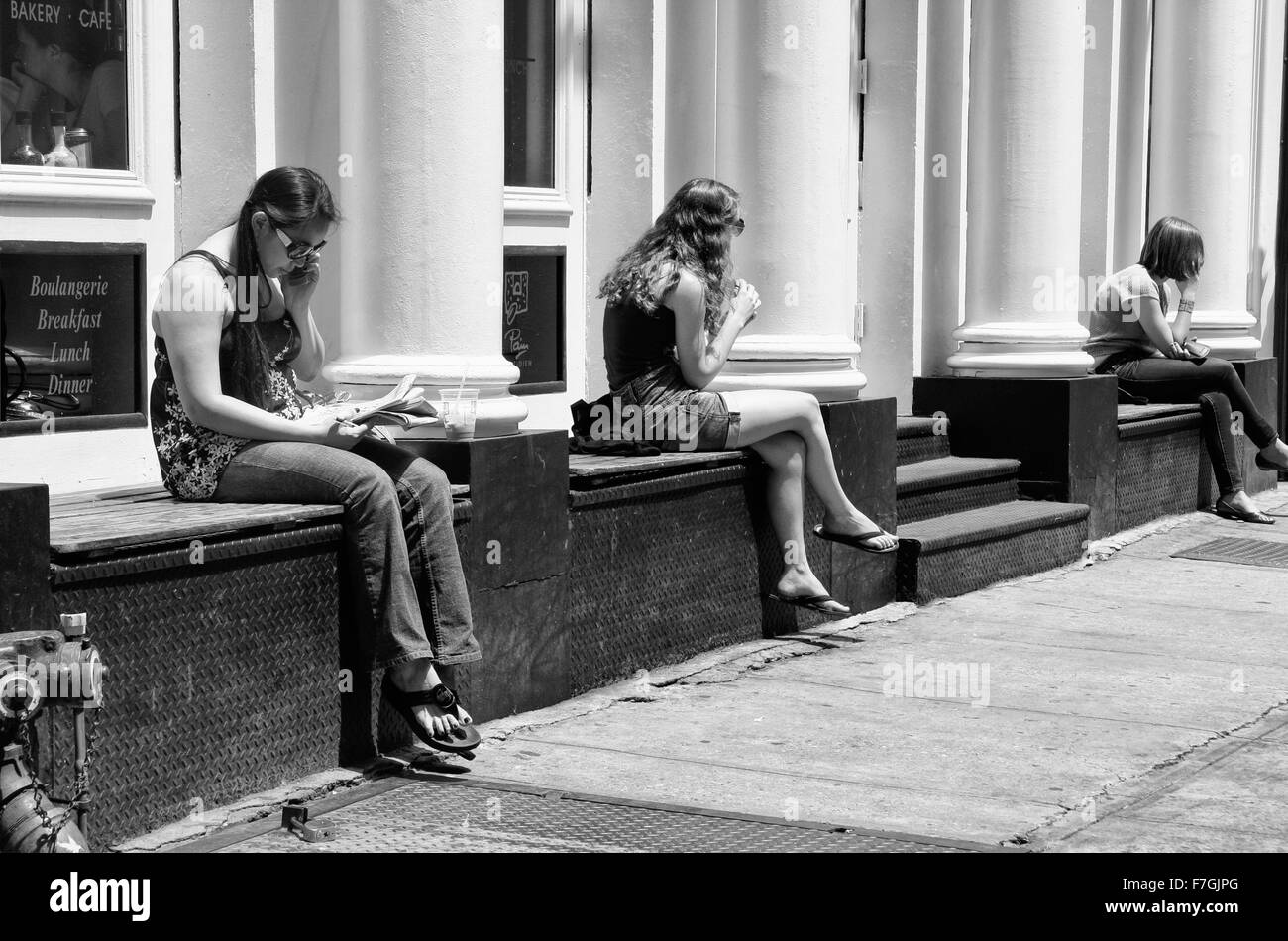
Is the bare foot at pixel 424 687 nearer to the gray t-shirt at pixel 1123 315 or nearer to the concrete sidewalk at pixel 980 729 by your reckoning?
the concrete sidewalk at pixel 980 729

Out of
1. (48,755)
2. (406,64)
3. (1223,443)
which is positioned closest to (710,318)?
(406,64)

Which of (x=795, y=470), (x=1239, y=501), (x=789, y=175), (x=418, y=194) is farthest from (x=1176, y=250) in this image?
(x=418, y=194)

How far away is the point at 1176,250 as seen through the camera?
11.1 meters

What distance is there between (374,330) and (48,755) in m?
2.19

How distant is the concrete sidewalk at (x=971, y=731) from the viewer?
521 cm

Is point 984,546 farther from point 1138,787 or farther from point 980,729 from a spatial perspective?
point 1138,787

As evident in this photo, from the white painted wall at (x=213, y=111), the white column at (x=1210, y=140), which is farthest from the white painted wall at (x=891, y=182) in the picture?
the white painted wall at (x=213, y=111)

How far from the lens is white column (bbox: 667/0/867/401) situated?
317 inches

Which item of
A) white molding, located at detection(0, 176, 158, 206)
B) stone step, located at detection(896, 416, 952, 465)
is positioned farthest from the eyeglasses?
stone step, located at detection(896, 416, 952, 465)

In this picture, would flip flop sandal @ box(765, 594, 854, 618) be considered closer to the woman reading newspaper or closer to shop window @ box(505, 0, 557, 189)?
shop window @ box(505, 0, 557, 189)

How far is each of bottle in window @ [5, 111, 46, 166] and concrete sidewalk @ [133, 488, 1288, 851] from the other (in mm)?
2242

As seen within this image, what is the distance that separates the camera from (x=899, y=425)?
963cm

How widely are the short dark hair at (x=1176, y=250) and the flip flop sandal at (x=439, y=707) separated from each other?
22.4 feet

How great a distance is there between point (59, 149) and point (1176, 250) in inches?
271
